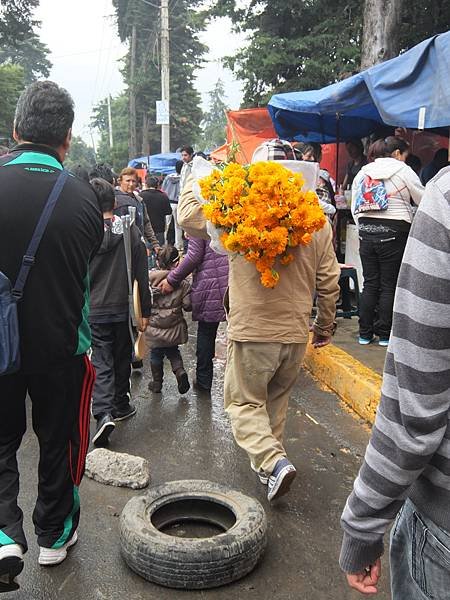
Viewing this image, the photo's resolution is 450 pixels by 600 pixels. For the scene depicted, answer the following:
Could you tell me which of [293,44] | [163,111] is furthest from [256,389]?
[163,111]

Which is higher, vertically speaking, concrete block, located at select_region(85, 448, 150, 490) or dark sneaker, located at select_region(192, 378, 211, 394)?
concrete block, located at select_region(85, 448, 150, 490)

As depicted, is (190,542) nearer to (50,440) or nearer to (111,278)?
(50,440)

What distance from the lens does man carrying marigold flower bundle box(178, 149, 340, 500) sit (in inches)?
132

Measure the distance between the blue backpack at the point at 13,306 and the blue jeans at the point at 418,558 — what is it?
5.44 feet

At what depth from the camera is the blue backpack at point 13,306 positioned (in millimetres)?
2525

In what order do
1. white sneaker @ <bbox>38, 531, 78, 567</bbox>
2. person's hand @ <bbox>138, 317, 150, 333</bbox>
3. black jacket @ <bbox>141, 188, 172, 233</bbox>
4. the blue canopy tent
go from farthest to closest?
the blue canopy tent, black jacket @ <bbox>141, 188, 172, 233</bbox>, person's hand @ <bbox>138, 317, 150, 333</bbox>, white sneaker @ <bbox>38, 531, 78, 567</bbox>

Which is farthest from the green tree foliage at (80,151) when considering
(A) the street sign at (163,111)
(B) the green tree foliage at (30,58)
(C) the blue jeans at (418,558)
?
(C) the blue jeans at (418,558)

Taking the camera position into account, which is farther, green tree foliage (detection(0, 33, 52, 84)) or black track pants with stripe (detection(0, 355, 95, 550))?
green tree foliage (detection(0, 33, 52, 84))

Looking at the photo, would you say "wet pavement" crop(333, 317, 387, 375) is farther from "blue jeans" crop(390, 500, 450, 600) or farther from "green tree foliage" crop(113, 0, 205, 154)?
"green tree foliage" crop(113, 0, 205, 154)

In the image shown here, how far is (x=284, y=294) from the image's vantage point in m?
3.60

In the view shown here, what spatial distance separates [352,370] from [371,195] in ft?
5.51

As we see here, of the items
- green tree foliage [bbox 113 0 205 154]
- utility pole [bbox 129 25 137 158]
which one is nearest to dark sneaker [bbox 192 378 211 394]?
green tree foliage [bbox 113 0 205 154]

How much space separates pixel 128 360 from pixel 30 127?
2.35 metres

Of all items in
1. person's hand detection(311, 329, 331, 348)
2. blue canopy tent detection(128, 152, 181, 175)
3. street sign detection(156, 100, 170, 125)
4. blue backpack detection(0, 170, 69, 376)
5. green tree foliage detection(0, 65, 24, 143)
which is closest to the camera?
blue backpack detection(0, 170, 69, 376)
